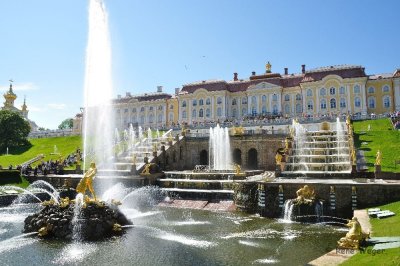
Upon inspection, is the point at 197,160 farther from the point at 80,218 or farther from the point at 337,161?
the point at 80,218

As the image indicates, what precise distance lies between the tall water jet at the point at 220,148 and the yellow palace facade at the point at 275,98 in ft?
73.0

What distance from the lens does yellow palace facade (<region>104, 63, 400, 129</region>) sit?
61938 millimetres

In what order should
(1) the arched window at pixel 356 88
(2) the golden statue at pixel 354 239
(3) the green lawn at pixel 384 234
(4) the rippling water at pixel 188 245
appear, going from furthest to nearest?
(1) the arched window at pixel 356 88 → (4) the rippling water at pixel 188 245 → (2) the golden statue at pixel 354 239 → (3) the green lawn at pixel 384 234

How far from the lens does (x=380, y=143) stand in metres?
35.7

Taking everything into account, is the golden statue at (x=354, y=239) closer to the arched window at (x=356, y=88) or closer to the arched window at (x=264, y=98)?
the arched window at (x=356, y=88)

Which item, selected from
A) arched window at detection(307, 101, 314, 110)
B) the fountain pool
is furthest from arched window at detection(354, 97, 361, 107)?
the fountain pool

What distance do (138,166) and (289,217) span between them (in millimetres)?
17208

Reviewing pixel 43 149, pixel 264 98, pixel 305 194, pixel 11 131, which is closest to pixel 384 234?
pixel 305 194

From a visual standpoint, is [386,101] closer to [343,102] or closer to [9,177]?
[343,102]

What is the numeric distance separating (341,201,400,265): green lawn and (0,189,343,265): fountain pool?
1959mm

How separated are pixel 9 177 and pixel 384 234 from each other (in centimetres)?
3391

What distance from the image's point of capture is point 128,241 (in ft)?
53.6

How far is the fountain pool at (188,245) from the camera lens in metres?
13.5

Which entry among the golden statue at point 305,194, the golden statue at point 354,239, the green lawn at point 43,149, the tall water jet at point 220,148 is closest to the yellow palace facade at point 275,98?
the green lawn at point 43,149
